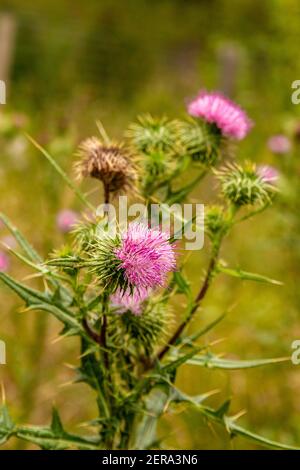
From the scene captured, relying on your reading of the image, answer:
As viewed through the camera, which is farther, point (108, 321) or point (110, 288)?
point (108, 321)

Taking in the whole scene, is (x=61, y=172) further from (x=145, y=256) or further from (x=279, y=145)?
(x=279, y=145)

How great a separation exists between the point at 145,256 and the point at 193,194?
5501mm

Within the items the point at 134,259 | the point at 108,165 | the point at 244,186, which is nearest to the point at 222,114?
the point at 244,186

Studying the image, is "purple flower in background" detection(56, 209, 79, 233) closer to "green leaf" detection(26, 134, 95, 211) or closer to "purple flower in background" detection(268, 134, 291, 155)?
"purple flower in background" detection(268, 134, 291, 155)

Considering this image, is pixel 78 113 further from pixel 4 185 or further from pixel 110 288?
pixel 110 288

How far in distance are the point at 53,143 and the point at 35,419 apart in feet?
4.76

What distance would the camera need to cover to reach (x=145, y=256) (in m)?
1.58

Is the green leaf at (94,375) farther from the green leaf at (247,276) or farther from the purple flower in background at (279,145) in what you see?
the purple flower in background at (279,145)

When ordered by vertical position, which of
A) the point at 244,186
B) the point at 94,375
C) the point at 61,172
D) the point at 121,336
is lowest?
the point at 94,375

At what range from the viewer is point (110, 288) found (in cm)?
166

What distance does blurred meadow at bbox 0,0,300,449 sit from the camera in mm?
3898

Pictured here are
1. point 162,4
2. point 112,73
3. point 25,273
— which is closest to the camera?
point 25,273

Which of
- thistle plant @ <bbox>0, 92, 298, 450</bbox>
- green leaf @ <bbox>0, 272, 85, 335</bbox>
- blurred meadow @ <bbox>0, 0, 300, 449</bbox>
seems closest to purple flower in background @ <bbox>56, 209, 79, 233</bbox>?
blurred meadow @ <bbox>0, 0, 300, 449</bbox>

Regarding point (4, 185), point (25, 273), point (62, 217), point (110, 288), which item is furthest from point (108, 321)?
point (4, 185)
